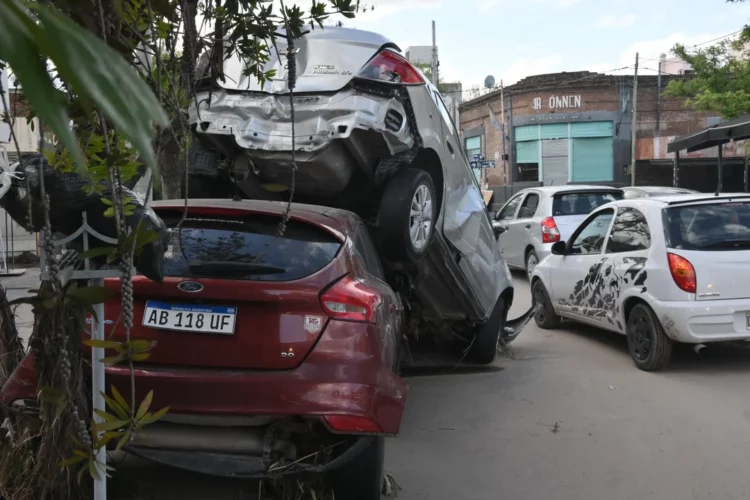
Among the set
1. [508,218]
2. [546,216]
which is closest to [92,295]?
[546,216]

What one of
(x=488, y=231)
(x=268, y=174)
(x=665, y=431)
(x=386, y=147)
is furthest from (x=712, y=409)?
(x=268, y=174)

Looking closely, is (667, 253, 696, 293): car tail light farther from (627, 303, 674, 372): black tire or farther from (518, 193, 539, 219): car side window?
(518, 193, 539, 219): car side window

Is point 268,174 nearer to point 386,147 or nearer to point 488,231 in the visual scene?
point 386,147

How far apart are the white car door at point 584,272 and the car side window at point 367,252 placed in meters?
3.56

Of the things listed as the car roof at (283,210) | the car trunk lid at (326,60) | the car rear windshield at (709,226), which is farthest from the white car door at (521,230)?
the car roof at (283,210)

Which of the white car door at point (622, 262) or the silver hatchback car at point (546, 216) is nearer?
the white car door at point (622, 262)

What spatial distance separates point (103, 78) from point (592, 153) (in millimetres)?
35010

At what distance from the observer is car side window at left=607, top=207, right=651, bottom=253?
644 cm

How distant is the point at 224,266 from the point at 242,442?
2.74 ft

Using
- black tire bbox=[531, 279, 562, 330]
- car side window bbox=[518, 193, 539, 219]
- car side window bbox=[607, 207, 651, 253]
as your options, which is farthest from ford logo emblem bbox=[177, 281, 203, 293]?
car side window bbox=[518, 193, 539, 219]

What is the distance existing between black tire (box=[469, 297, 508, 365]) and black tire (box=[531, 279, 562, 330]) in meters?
1.87

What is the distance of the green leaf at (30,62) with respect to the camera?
559 millimetres

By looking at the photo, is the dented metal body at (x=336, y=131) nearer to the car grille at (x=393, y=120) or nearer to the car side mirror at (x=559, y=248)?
the car grille at (x=393, y=120)

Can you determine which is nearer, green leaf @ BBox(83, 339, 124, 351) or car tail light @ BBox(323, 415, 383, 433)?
green leaf @ BBox(83, 339, 124, 351)
